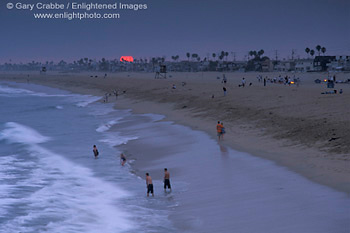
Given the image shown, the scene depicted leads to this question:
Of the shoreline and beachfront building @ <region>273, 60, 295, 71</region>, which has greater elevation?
Result: beachfront building @ <region>273, 60, 295, 71</region>

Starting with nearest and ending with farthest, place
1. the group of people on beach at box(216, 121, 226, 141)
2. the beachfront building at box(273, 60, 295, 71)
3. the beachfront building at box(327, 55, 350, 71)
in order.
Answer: the group of people on beach at box(216, 121, 226, 141) < the beachfront building at box(327, 55, 350, 71) < the beachfront building at box(273, 60, 295, 71)

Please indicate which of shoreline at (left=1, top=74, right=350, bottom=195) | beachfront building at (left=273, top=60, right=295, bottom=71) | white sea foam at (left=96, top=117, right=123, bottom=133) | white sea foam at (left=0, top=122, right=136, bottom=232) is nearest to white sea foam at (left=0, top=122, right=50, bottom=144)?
white sea foam at (left=96, top=117, right=123, bottom=133)

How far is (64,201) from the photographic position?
19.1 meters

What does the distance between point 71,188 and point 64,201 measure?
219 centimetres

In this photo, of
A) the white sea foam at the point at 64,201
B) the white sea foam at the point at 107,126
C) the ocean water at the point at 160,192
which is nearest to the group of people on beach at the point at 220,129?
the ocean water at the point at 160,192

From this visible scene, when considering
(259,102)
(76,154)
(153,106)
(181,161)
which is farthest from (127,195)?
(153,106)

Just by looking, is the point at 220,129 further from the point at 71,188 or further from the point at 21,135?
the point at 21,135

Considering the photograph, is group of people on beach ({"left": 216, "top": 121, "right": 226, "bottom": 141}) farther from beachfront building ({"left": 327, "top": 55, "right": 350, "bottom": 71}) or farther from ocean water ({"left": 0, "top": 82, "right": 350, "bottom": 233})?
beachfront building ({"left": 327, "top": 55, "right": 350, "bottom": 71})

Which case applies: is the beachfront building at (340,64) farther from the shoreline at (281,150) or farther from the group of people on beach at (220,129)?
the group of people on beach at (220,129)

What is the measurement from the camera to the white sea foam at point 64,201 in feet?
52.9

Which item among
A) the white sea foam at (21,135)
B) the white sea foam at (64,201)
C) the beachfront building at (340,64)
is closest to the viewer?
the white sea foam at (64,201)

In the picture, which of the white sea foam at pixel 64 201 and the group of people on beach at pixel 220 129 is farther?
the group of people on beach at pixel 220 129

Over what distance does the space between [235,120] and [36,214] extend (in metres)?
22.0

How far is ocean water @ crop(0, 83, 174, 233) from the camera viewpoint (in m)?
16.3
